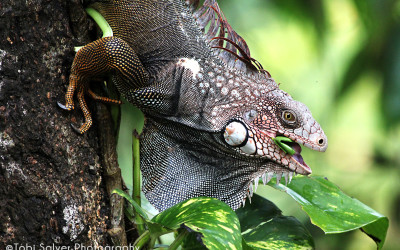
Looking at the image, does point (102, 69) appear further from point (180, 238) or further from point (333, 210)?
point (333, 210)

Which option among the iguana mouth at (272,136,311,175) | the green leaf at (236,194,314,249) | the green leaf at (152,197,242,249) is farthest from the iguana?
the green leaf at (152,197,242,249)

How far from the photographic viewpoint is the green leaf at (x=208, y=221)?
1.79 m

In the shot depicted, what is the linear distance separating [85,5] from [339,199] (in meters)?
1.94

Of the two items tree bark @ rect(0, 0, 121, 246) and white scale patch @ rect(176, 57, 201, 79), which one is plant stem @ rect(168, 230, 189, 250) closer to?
tree bark @ rect(0, 0, 121, 246)

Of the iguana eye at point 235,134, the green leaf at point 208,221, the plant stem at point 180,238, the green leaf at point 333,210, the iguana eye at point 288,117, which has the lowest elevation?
the plant stem at point 180,238

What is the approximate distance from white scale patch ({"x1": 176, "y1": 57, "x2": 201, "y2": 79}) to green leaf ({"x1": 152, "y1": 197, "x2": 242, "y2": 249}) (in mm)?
840

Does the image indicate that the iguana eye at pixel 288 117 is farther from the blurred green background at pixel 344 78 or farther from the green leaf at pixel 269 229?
the blurred green background at pixel 344 78

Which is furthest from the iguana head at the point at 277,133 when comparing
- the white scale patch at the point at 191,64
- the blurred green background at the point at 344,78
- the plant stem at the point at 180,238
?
the blurred green background at the point at 344,78

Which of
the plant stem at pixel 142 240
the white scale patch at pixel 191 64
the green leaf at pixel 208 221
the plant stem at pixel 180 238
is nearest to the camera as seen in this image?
the green leaf at pixel 208 221

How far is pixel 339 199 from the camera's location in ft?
8.50

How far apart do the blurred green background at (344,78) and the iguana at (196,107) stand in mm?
2674

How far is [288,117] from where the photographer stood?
97.7 inches

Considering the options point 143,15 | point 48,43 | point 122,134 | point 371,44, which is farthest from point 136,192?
point 371,44

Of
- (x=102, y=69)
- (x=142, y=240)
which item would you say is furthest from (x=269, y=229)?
(x=102, y=69)
